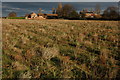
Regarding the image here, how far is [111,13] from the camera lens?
62094 mm

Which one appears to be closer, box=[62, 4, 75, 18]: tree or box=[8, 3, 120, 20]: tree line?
box=[8, 3, 120, 20]: tree line

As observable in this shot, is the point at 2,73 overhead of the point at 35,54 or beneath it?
beneath

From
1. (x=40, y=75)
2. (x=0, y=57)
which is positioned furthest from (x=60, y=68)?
(x=0, y=57)

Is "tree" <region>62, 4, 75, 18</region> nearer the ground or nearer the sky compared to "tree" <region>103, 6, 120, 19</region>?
nearer the sky

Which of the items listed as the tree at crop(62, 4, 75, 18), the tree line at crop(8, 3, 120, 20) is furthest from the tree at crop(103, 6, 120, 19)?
the tree at crop(62, 4, 75, 18)

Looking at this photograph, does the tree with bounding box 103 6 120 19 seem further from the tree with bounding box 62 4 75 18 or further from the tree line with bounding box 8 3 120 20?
the tree with bounding box 62 4 75 18

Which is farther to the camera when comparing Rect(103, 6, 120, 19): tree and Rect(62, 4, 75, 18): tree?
Rect(62, 4, 75, 18): tree

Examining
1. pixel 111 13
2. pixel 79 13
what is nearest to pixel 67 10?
pixel 79 13

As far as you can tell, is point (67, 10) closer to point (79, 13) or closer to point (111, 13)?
point (79, 13)

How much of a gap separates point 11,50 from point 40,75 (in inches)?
92.4

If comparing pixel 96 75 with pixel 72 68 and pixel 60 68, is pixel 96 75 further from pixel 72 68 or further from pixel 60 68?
pixel 60 68

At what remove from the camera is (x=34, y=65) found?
3799 millimetres

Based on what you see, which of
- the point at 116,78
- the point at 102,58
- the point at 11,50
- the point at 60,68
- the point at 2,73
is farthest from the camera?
the point at 11,50

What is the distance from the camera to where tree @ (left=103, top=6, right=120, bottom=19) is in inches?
2384
